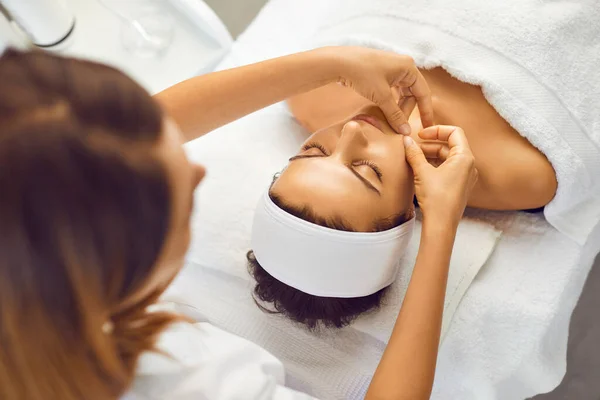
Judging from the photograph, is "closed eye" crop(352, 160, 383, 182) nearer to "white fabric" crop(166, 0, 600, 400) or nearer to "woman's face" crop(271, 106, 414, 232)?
"woman's face" crop(271, 106, 414, 232)

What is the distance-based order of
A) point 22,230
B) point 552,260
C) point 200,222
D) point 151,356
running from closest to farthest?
point 22,230 → point 151,356 → point 552,260 → point 200,222

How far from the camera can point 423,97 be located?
3.14ft

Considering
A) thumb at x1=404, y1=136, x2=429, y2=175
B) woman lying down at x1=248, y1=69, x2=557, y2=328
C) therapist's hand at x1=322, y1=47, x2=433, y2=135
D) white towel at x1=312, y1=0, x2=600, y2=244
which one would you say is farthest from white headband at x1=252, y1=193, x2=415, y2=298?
white towel at x1=312, y1=0, x2=600, y2=244

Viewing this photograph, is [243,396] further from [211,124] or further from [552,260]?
[552,260]

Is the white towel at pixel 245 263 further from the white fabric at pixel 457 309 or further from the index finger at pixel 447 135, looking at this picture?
the index finger at pixel 447 135

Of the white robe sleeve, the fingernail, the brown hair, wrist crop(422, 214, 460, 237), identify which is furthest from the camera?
the fingernail

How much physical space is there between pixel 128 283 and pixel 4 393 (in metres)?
0.14

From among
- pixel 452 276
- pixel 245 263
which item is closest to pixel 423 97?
pixel 452 276

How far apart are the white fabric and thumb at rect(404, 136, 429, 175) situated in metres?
0.28

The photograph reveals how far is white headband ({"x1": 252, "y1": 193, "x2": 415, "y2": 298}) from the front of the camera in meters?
0.85

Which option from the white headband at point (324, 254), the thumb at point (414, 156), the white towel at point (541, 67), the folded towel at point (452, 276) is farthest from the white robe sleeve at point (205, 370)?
the white towel at point (541, 67)

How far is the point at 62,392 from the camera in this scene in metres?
0.45

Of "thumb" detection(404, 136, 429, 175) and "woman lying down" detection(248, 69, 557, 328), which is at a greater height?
"thumb" detection(404, 136, 429, 175)

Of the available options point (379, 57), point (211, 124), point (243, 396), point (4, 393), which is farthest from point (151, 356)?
point (379, 57)
